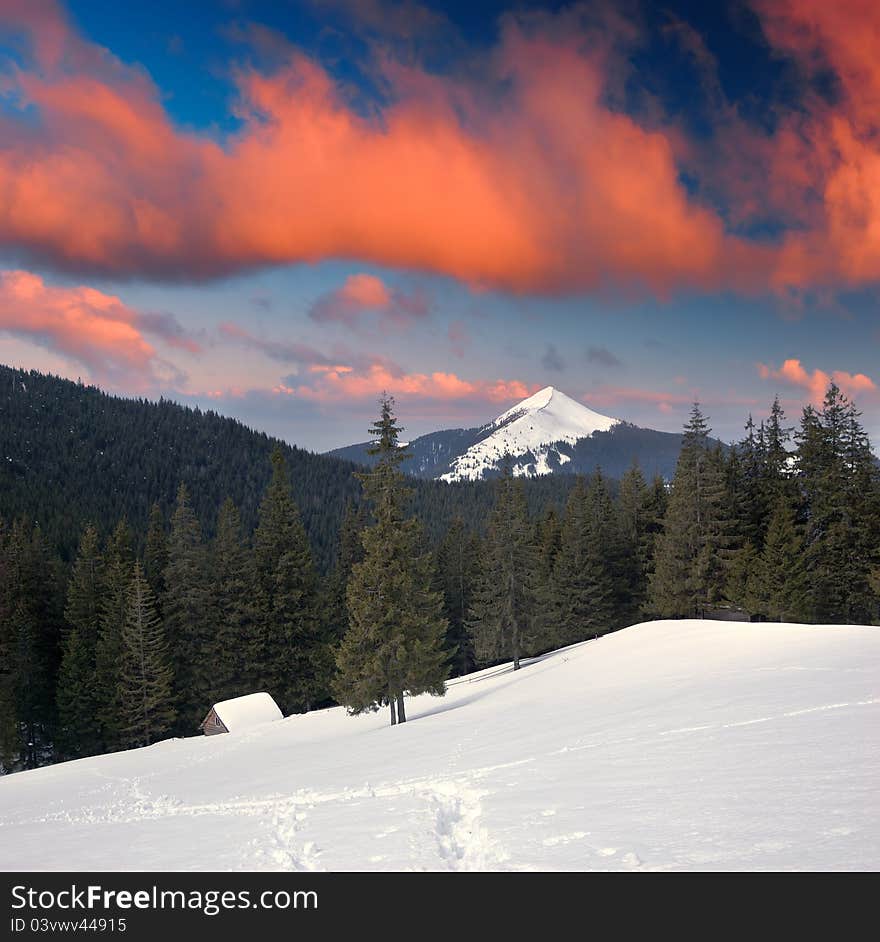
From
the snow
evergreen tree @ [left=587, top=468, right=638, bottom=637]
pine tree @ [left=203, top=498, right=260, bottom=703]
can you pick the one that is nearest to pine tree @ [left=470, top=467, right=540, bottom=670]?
evergreen tree @ [left=587, top=468, right=638, bottom=637]

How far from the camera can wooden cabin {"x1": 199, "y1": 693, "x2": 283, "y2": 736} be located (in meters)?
36.7

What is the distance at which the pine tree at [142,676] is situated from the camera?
39.2 meters

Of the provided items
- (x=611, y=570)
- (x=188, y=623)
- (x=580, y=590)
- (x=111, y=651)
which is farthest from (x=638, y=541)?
(x=111, y=651)

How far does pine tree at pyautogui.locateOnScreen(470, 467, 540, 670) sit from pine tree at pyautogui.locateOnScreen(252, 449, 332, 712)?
13.2 m

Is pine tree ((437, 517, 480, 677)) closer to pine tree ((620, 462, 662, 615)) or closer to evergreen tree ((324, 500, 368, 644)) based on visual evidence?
evergreen tree ((324, 500, 368, 644))

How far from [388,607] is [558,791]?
1811 cm

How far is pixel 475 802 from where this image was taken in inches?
400

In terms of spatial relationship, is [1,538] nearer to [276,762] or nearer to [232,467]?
[276,762]

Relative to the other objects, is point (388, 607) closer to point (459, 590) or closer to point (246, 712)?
point (246, 712)

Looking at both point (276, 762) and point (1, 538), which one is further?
point (1, 538)

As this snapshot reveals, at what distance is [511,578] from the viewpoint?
4197cm

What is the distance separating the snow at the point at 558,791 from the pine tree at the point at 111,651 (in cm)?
1878

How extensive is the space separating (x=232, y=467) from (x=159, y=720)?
16716 cm
